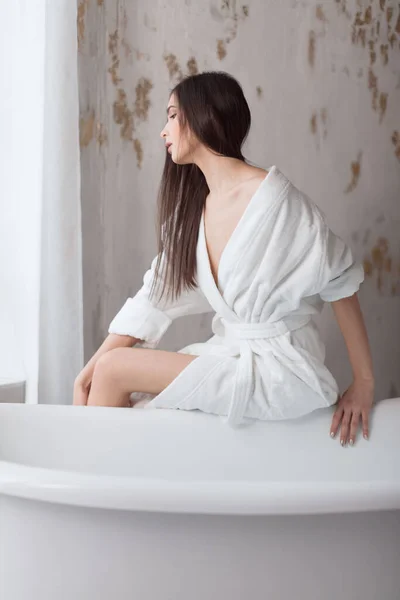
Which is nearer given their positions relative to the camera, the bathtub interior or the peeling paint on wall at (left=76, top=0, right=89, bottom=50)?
the bathtub interior

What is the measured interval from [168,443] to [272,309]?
14.9 inches

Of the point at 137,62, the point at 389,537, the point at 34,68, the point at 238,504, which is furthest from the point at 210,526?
the point at 137,62

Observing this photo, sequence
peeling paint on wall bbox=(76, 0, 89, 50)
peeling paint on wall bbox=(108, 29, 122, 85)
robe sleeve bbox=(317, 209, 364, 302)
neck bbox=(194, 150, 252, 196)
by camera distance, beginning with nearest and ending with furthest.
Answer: robe sleeve bbox=(317, 209, 364, 302) → neck bbox=(194, 150, 252, 196) → peeling paint on wall bbox=(76, 0, 89, 50) → peeling paint on wall bbox=(108, 29, 122, 85)

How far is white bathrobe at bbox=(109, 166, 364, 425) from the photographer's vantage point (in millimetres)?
1452

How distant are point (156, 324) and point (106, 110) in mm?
915

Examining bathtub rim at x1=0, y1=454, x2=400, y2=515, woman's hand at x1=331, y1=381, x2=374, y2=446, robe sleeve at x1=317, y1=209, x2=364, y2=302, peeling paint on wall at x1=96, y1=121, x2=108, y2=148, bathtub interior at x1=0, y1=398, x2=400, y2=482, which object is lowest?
bathtub interior at x1=0, y1=398, x2=400, y2=482

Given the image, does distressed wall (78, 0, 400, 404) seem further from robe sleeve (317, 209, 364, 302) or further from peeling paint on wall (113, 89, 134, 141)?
robe sleeve (317, 209, 364, 302)

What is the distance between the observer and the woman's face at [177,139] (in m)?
1.65

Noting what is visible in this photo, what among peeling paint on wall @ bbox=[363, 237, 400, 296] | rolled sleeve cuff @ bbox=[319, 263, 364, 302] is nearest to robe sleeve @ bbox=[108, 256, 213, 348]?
rolled sleeve cuff @ bbox=[319, 263, 364, 302]

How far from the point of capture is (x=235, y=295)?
5.02ft

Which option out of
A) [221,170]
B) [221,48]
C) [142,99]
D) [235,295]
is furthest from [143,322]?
[221,48]

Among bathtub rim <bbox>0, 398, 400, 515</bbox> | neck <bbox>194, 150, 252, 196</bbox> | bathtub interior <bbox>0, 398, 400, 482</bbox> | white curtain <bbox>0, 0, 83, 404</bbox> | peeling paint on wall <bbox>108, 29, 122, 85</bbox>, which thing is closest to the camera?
bathtub rim <bbox>0, 398, 400, 515</bbox>

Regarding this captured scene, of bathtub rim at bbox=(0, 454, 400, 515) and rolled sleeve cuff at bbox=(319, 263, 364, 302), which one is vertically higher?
rolled sleeve cuff at bbox=(319, 263, 364, 302)

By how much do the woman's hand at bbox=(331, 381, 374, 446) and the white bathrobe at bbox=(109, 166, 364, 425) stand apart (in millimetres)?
31
